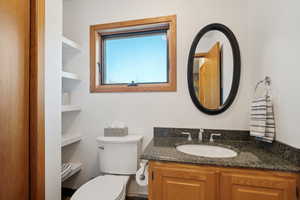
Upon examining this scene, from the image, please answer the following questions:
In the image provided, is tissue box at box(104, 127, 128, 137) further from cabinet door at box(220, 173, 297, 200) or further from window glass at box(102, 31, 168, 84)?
cabinet door at box(220, 173, 297, 200)

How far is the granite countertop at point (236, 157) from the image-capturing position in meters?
0.99

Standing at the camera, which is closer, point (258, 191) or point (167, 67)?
point (258, 191)

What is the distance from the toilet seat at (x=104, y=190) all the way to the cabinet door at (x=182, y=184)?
0.30m

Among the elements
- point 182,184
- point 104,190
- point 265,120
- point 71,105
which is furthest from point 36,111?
point 265,120

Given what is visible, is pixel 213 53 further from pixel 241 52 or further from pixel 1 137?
pixel 1 137

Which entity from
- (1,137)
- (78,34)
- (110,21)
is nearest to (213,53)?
(110,21)

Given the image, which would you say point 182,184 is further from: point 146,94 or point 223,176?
point 146,94

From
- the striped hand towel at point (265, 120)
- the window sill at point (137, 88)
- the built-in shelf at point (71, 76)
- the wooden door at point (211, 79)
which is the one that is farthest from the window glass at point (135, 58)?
the striped hand towel at point (265, 120)

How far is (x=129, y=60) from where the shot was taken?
6.34ft

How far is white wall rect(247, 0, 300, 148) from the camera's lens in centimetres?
98

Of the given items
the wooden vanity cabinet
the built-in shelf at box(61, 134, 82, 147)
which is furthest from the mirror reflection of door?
the built-in shelf at box(61, 134, 82, 147)

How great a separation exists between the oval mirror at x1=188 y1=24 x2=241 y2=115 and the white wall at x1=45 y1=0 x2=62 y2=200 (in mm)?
1213

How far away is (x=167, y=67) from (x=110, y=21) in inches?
33.2

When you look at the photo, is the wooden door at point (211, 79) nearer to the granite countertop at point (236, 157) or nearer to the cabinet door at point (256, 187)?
the granite countertop at point (236, 157)
